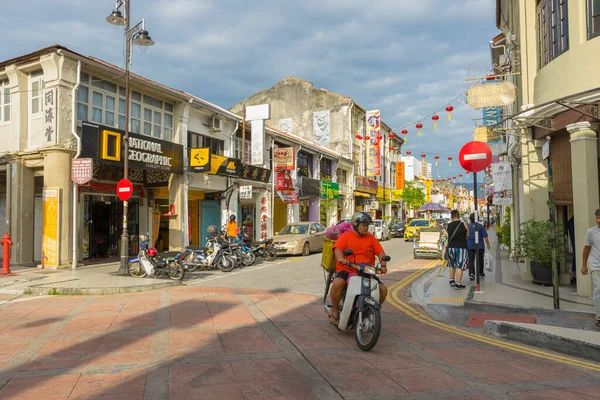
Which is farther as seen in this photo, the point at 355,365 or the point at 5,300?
the point at 5,300

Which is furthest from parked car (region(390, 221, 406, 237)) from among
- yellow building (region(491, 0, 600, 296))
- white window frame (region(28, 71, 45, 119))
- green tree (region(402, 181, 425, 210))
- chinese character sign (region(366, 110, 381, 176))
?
white window frame (region(28, 71, 45, 119))

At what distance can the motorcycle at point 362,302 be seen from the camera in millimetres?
5395

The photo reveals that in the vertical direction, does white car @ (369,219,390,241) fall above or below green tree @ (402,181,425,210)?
below

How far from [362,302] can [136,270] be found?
9.03 meters

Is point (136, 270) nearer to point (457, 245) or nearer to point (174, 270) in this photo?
point (174, 270)

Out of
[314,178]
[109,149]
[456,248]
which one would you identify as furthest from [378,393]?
[314,178]

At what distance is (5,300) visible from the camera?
9648mm

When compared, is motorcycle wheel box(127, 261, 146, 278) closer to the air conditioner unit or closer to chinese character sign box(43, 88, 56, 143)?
chinese character sign box(43, 88, 56, 143)

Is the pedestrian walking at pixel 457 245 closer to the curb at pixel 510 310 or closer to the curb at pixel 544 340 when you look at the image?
the curb at pixel 510 310

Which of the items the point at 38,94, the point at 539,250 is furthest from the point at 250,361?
the point at 38,94

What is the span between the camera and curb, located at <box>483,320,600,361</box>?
534 cm

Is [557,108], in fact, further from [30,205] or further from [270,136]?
[270,136]

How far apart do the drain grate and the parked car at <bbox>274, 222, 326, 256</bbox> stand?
1150 centimetres

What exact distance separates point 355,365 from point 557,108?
746 cm
